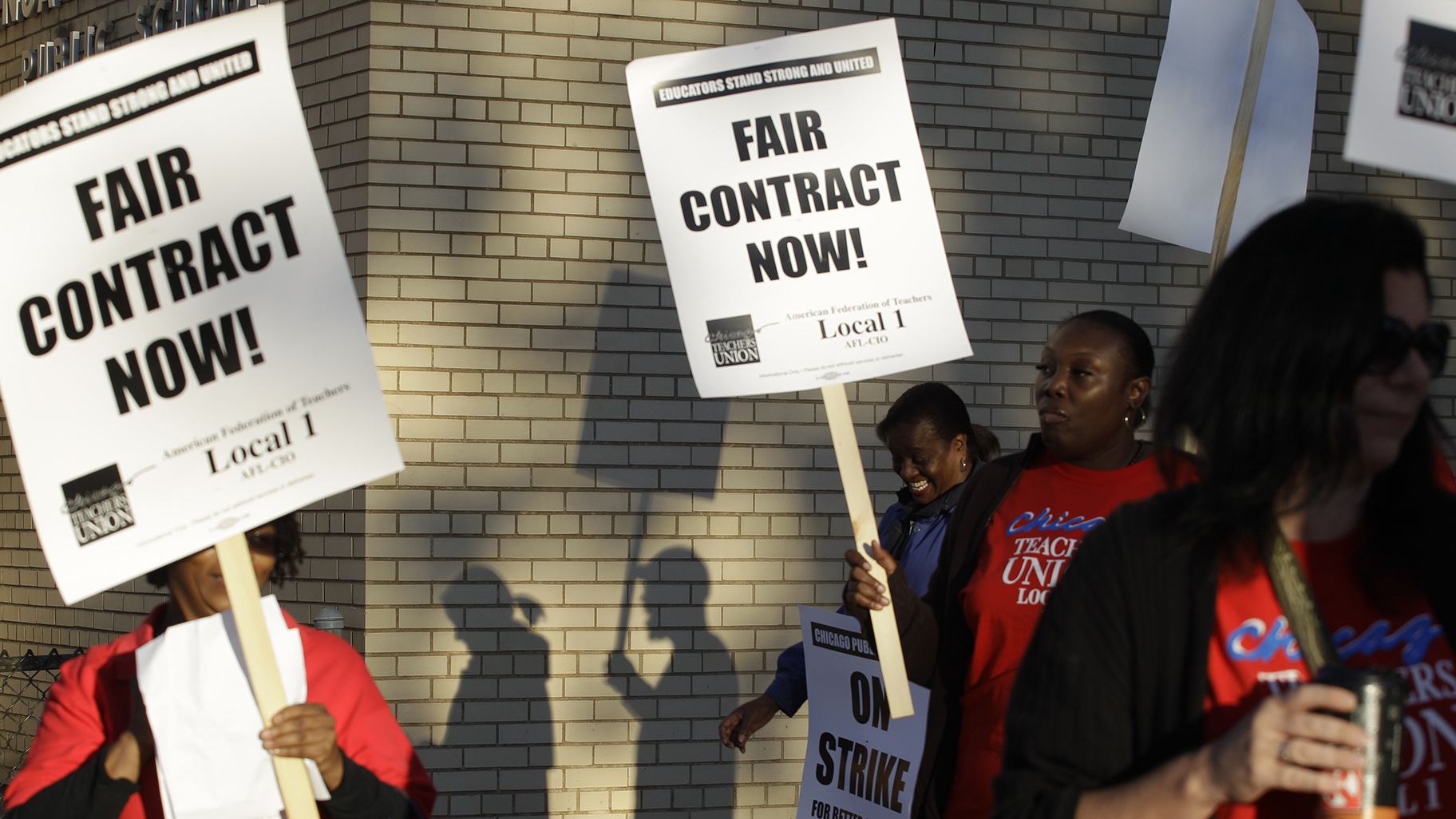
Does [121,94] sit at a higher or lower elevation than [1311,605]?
higher

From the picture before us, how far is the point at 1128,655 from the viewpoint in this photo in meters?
1.48

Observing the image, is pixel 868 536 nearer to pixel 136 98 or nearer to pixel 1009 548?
pixel 1009 548

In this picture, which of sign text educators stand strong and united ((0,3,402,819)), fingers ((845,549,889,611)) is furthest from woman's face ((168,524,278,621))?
fingers ((845,549,889,611))

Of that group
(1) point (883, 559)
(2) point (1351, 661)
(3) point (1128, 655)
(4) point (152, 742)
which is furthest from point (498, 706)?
(2) point (1351, 661)

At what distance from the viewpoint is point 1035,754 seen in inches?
59.3

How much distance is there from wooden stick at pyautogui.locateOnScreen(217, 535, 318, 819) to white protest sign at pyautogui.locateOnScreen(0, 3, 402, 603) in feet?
0.59

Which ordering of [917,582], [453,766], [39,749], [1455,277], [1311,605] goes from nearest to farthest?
1. [1311,605]
2. [39,749]
3. [917,582]
4. [453,766]
5. [1455,277]

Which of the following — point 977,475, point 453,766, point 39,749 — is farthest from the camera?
point 453,766

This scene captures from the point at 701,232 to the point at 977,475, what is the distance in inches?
39.1

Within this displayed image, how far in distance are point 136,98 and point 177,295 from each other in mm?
391

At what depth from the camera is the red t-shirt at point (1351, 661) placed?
1431mm

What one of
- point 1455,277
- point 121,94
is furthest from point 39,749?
point 1455,277

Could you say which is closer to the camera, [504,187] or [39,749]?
[39,749]

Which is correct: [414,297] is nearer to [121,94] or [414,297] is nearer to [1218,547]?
[121,94]
